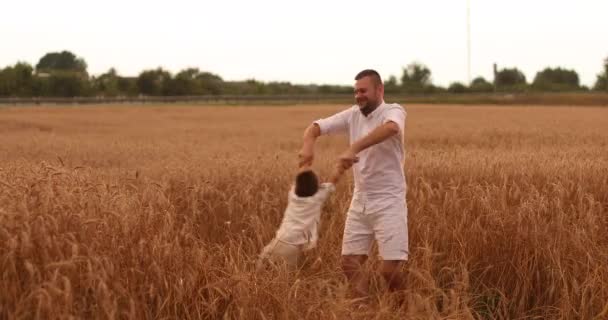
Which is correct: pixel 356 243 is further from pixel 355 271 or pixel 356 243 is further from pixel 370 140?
pixel 370 140

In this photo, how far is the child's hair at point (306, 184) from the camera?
4.50 m

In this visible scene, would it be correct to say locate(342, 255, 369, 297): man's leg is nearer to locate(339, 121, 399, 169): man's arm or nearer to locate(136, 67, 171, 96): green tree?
locate(339, 121, 399, 169): man's arm

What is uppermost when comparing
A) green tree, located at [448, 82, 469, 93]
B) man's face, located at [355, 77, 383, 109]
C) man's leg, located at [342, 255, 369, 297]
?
green tree, located at [448, 82, 469, 93]

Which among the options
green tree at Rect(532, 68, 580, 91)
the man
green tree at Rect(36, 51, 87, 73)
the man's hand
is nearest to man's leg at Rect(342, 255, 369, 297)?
the man

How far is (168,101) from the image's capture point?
6200cm

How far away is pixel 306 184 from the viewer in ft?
14.8

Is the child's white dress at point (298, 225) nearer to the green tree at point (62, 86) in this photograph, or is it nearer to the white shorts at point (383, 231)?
the white shorts at point (383, 231)

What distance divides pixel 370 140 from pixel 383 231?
616 millimetres

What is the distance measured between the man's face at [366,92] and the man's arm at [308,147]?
1.16 feet

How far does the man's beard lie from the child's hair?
52 cm

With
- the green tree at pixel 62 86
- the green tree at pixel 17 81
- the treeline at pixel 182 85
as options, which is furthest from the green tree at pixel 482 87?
the green tree at pixel 17 81

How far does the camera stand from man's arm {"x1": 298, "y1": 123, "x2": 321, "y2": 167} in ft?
15.0

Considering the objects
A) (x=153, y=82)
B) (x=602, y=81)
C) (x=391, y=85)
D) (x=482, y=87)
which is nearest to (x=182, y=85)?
(x=153, y=82)

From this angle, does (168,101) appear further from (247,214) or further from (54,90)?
(247,214)
